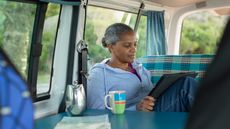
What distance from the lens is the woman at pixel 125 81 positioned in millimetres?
2125

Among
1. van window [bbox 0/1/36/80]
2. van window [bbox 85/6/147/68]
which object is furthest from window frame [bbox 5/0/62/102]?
van window [bbox 85/6/147/68]

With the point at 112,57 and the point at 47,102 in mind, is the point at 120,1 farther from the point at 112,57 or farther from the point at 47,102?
the point at 47,102

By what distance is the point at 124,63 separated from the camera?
258 cm

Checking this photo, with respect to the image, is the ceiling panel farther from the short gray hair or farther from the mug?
the mug

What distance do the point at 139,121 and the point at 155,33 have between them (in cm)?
200

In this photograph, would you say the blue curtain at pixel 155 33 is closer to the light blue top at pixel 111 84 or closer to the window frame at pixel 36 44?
the light blue top at pixel 111 84

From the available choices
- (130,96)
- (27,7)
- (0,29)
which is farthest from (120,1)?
(0,29)

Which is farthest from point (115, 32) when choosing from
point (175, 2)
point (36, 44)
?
point (175, 2)

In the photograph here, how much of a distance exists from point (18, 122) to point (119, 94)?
4.93 feet

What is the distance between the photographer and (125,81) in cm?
248

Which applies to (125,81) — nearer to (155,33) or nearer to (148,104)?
(148,104)

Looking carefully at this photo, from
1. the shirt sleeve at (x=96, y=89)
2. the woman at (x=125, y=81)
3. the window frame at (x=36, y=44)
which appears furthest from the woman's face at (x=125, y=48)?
the window frame at (x=36, y=44)

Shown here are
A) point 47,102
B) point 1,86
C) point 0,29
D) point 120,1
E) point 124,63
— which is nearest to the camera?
point 1,86

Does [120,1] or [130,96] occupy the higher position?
[120,1]
